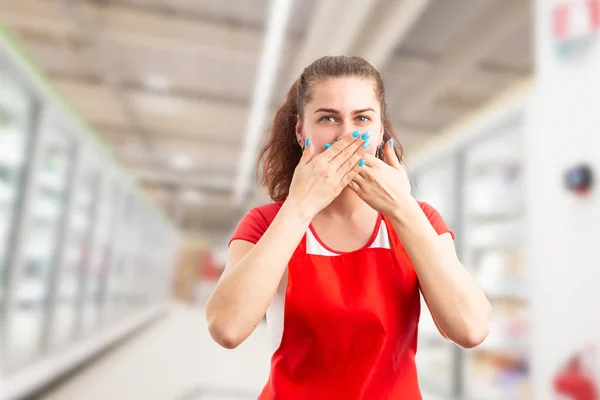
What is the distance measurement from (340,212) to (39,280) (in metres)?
3.56

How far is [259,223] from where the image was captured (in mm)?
1048

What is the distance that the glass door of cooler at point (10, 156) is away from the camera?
286cm

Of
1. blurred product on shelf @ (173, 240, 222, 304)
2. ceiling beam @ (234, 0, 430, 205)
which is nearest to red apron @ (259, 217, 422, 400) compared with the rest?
ceiling beam @ (234, 0, 430, 205)

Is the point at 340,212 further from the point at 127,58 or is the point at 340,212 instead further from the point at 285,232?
the point at 127,58

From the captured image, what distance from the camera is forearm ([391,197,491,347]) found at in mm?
898

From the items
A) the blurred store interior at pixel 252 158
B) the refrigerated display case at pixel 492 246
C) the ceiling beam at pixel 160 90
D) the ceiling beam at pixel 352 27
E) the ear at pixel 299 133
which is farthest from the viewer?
the ceiling beam at pixel 160 90

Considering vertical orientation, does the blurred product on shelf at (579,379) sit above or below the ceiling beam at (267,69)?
below

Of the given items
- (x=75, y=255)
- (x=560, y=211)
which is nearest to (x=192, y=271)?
(x=75, y=255)

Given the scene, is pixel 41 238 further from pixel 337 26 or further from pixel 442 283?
pixel 442 283

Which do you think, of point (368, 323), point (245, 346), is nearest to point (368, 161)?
point (368, 323)

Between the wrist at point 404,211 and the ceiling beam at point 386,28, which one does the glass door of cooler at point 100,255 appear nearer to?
the ceiling beam at point 386,28

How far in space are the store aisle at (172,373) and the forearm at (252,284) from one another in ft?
9.08

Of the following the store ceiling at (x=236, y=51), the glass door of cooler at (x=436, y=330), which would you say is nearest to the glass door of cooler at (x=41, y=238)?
the store ceiling at (x=236, y=51)

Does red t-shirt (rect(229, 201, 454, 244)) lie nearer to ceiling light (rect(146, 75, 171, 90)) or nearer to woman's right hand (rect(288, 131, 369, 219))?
woman's right hand (rect(288, 131, 369, 219))
